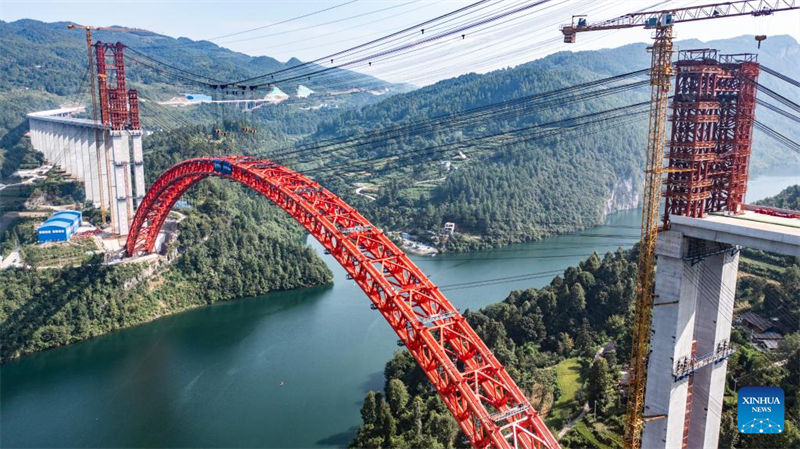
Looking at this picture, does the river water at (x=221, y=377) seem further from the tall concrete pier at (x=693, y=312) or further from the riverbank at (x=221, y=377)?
the tall concrete pier at (x=693, y=312)

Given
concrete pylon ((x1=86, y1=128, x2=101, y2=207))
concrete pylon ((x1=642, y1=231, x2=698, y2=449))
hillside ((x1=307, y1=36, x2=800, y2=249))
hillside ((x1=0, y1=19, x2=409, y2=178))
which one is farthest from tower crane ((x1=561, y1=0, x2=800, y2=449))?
hillside ((x1=0, y1=19, x2=409, y2=178))

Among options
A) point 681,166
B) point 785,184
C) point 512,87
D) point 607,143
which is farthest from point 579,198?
point 681,166

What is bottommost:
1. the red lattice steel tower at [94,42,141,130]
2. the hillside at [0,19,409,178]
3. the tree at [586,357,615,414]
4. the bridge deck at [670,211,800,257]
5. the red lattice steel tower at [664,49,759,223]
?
the tree at [586,357,615,414]

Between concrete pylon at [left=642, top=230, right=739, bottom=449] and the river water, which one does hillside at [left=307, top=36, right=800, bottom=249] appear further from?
concrete pylon at [left=642, top=230, right=739, bottom=449]

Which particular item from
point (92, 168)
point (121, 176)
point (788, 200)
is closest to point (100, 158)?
point (121, 176)

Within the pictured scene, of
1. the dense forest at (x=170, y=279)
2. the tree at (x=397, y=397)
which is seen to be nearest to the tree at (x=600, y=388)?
the tree at (x=397, y=397)

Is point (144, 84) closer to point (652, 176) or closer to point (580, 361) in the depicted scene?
point (580, 361)

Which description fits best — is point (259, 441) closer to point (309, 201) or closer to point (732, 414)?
point (309, 201)
